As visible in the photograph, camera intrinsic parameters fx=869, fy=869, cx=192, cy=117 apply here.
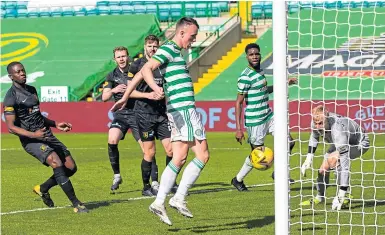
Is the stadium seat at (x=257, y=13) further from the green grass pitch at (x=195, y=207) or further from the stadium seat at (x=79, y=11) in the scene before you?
the green grass pitch at (x=195, y=207)

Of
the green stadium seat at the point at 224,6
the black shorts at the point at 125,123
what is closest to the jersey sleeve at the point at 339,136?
the black shorts at the point at 125,123

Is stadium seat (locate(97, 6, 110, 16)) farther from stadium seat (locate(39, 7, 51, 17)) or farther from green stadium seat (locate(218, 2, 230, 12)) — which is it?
green stadium seat (locate(218, 2, 230, 12))

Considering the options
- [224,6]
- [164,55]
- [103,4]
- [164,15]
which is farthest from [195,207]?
[103,4]

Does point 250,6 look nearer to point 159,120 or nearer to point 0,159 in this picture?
point 0,159

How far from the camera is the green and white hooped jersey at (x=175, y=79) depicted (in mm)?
8336

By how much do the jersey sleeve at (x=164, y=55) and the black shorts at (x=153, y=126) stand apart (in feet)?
9.50

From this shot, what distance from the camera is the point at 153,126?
11180mm

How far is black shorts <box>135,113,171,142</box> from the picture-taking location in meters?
11.2

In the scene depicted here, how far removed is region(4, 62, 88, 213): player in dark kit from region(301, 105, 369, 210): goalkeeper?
8.81 feet

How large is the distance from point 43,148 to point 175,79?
219 cm

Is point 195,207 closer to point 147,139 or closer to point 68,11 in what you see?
point 147,139

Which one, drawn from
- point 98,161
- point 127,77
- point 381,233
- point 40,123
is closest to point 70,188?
point 40,123

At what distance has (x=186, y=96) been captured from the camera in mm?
8344

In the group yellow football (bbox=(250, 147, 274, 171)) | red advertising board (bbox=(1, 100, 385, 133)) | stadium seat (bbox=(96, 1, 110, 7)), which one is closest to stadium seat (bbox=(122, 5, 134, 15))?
stadium seat (bbox=(96, 1, 110, 7))
